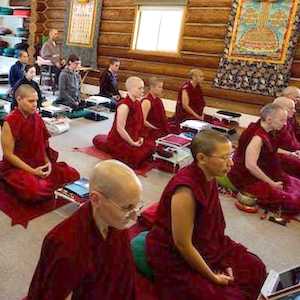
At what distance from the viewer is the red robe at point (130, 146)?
12.5 ft

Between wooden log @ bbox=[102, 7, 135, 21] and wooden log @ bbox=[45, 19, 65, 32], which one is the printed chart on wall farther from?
wooden log @ bbox=[45, 19, 65, 32]

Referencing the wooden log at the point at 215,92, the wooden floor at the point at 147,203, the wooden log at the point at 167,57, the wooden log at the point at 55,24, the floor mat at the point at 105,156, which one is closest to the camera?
the wooden floor at the point at 147,203

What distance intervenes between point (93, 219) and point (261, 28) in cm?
566

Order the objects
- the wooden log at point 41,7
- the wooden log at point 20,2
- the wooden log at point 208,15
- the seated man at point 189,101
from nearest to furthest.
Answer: the seated man at point 189,101 < the wooden log at point 208,15 < the wooden log at point 41,7 < the wooden log at point 20,2

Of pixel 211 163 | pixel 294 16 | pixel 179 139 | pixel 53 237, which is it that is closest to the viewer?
pixel 53 237

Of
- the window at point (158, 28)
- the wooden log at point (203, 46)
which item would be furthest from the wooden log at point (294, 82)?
the window at point (158, 28)

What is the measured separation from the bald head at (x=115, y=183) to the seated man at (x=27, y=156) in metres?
1.71

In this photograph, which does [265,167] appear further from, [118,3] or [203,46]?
[118,3]

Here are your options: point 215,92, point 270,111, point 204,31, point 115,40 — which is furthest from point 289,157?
point 115,40

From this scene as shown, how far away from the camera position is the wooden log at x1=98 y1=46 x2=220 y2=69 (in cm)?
653

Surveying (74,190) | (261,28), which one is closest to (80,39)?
(261,28)

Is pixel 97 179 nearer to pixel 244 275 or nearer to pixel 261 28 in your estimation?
pixel 244 275

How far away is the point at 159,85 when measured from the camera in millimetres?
4191

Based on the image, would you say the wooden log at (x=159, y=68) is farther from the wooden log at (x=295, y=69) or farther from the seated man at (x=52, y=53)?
the seated man at (x=52, y=53)
